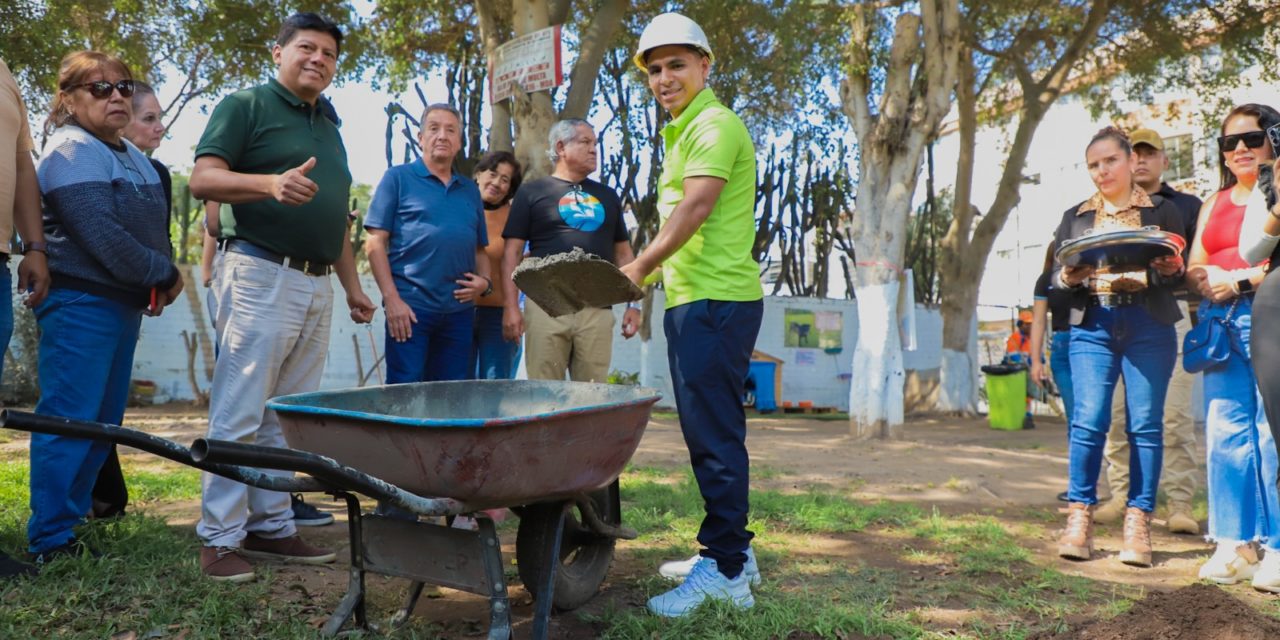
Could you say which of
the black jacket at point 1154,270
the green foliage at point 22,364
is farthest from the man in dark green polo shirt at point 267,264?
the green foliage at point 22,364

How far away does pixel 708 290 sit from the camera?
2.98 m

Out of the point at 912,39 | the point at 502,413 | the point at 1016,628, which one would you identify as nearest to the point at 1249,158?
the point at 1016,628

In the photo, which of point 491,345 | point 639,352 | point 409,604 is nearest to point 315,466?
point 409,604

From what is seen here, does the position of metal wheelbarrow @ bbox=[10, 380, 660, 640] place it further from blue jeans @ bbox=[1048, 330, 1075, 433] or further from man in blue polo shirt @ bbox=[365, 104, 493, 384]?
blue jeans @ bbox=[1048, 330, 1075, 433]

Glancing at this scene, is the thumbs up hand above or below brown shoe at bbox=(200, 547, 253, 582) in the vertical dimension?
above

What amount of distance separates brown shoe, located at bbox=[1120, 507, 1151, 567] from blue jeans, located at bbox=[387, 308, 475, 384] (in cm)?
305

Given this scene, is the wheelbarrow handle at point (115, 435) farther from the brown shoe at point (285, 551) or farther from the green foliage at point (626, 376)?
the green foliage at point (626, 376)

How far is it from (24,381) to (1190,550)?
11517 millimetres

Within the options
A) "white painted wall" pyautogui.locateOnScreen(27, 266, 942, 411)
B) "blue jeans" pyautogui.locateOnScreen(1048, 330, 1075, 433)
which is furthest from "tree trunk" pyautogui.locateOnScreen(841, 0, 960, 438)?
"white painted wall" pyautogui.locateOnScreen(27, 266, 942, 411)

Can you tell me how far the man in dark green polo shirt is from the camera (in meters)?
3.14

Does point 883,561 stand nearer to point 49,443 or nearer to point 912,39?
point 49,443

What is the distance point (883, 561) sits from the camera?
3.72m

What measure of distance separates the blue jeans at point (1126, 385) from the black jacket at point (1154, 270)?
42 millimetres

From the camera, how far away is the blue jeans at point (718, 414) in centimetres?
294
